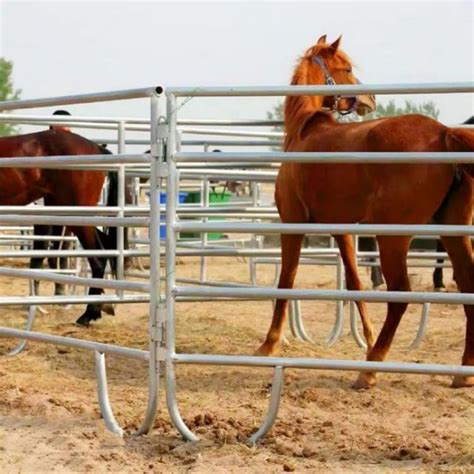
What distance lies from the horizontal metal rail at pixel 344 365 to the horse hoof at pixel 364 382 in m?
1.20

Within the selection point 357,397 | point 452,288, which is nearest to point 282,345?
point 357,397

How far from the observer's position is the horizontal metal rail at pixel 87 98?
409 centimetres

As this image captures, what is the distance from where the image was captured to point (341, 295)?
153 inches

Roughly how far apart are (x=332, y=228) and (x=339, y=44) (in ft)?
10.1

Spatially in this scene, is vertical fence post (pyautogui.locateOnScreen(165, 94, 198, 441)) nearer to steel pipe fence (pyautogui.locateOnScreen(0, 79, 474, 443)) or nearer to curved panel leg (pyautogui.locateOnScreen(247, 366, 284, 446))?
steel pipe fence (pyautogui.locateOnScreen(0, 79, 474, 443))

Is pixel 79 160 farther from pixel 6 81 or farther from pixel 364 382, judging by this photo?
pixel 6 81

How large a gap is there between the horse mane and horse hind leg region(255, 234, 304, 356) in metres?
0.67

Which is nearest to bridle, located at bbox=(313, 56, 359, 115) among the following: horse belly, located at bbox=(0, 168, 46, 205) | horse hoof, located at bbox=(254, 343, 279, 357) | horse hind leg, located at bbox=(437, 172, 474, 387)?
horse hind leg, located at bbox=(437, 172, 474, 387)

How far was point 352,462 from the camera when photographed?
3.79m

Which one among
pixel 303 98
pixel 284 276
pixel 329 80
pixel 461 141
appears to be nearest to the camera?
pixel 461 141

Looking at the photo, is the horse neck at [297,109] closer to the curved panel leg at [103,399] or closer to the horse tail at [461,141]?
the horse tail at [461,141]

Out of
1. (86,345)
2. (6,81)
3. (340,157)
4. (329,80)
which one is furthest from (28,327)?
(6,81)

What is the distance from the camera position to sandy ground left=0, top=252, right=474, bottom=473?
3.79 m

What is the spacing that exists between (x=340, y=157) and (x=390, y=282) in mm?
1470
